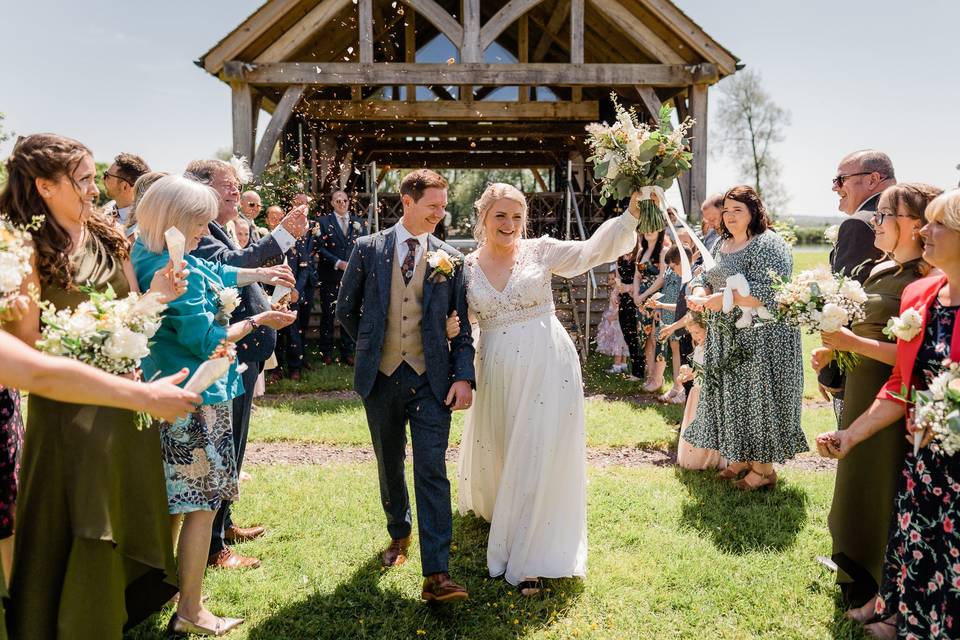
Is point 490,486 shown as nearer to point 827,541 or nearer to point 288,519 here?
point 288,519

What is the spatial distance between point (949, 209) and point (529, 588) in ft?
8.93

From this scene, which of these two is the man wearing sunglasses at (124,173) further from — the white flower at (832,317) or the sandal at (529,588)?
the white flower at (832,317)

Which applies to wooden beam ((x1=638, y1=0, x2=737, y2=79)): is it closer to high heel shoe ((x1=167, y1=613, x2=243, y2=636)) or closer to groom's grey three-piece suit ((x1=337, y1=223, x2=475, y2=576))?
groom's grey three-piece suit ((x1=337, y1=223, x2=475, y2=576))

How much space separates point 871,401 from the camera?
11.2 feet

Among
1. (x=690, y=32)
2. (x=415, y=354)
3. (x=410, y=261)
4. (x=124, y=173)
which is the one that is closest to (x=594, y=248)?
(x=410, y=261)

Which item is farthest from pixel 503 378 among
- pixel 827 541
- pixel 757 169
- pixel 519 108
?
pixel 757 169

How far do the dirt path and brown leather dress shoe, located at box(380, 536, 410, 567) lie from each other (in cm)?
200

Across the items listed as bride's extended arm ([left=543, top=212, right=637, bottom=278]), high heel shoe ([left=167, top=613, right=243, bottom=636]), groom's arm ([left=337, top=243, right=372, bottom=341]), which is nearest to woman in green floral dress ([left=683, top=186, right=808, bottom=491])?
bride's extended arm ([left=543, top=212, right=637, bottom=278])

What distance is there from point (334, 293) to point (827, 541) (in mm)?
7725

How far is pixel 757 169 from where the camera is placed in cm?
4231

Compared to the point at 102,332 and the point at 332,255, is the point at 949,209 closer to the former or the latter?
the point at 102,332

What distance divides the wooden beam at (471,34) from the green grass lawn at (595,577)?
839 centimetres

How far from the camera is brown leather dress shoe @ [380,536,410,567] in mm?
3987

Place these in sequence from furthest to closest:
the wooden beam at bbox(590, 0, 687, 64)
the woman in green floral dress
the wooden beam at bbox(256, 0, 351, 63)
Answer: the wooden beam at bbox(590, 0, 687, 64)
the wooden beam at bbox(256, 0, 351, 63)
the woman in green floral dress
